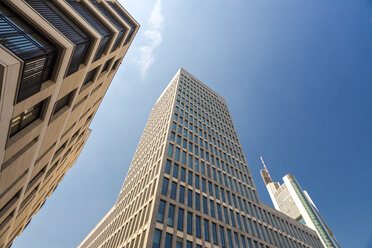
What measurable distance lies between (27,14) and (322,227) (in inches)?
5823

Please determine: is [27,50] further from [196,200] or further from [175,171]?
[196,200]

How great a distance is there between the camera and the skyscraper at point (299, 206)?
351ft

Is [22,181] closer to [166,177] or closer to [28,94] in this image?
[28,94]

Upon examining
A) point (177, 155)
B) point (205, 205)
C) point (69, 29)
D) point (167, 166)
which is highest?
point (177, 155)

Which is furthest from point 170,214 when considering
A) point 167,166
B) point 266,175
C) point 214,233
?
point 266,175

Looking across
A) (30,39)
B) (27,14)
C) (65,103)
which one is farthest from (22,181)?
(27,14)

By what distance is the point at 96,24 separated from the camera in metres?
16.6

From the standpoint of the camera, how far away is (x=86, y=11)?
16.5 meters

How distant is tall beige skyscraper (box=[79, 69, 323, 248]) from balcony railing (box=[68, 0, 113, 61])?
19.5 m

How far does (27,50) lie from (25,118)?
466 centimetres

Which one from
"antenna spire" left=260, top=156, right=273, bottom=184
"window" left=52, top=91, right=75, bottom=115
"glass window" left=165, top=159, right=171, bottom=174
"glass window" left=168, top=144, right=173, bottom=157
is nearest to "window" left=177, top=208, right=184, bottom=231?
"glass window" left=165, top=159, right=171, bottom=174

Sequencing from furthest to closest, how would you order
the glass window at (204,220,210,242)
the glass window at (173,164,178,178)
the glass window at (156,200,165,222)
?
1. the glass window at (173,164,178,178)
2. the glass window at (204,220,210,242)
3. the glass window at (156,200,165,222)

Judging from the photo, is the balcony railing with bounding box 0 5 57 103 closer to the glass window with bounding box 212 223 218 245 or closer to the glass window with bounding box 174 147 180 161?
the glass window with bounding box 174 147 180 161

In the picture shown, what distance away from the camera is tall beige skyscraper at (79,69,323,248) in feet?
82.6
